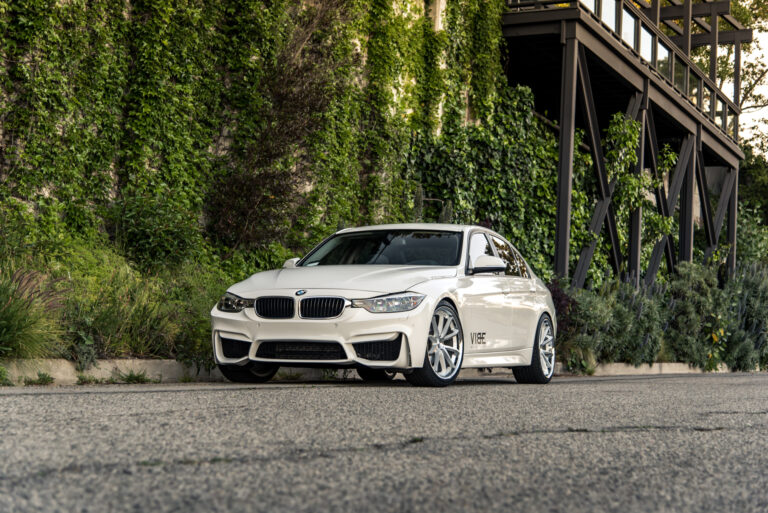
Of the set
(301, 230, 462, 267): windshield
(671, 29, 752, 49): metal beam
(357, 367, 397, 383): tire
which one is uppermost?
(671, 29, 752, 49): metal beam

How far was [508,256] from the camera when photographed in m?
10.9

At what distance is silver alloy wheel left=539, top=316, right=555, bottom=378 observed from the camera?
10671 mm

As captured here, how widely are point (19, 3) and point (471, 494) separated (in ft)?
29.1

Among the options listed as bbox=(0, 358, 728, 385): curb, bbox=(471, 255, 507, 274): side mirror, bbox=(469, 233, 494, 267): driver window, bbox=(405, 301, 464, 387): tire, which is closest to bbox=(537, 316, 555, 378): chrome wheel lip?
bbox=(469, 233, 494, 267): driver window

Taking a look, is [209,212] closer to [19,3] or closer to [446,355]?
[19,3]

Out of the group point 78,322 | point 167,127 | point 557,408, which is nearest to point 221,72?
point 167,127

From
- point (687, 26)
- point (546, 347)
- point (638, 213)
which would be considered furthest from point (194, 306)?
point (687, 26)

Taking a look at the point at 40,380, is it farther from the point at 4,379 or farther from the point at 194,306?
the point at 194,306

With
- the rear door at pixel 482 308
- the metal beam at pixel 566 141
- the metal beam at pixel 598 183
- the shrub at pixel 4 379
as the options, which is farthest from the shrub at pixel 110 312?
the metal beam at pixel 598 183

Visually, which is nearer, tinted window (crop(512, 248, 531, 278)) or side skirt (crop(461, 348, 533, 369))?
side skirt (crop(461, 348, 533, 369))

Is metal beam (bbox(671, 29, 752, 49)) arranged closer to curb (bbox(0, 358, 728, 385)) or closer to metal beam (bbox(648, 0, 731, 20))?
metal beam (bbox(648, 0, 731, 20))

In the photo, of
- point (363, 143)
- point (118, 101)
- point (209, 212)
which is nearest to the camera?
point (118, 101)

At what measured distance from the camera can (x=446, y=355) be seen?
874 cm

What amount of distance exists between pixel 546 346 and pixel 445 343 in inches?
95.3
